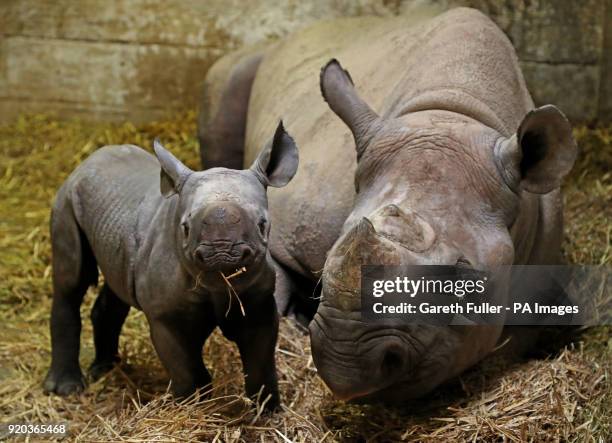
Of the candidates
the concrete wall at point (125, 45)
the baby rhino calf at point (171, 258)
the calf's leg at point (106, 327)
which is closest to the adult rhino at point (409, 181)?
the baby rhino calf at point (171, 258)

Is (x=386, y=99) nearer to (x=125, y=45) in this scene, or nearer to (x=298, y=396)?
(x=298, y=396)

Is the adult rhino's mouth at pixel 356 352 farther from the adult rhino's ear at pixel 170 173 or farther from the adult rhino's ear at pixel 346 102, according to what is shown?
the adult rhino's ear at pixel 346 102

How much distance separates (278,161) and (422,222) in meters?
0.53

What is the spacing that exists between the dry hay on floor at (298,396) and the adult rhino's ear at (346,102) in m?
0.93

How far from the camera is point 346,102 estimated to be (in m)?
4.02

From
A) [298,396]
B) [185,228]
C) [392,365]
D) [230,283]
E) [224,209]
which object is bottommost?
[298,396]

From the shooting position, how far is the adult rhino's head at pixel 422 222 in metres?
3.12

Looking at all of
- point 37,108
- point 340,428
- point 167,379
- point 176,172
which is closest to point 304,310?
point 167,379

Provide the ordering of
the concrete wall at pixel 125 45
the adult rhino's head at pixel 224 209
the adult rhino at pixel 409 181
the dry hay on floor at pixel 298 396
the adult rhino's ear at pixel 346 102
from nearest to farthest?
the adult rhino's head at pixel 224 209, the adult rhino at pixel 409 181, the dry hay on floor at pixel 298 396, the adult rhino's ear at pixel 346 102, the concrete wall at pixel 125 45

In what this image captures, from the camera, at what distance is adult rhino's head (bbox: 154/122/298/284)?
2947mm

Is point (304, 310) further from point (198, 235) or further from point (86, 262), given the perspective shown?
point (198, 235)

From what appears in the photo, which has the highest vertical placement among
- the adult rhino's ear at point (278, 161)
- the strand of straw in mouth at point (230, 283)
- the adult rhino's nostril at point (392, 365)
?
the adult rhino's ear at point (278, 161)

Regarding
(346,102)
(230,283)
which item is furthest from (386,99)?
(230,283)

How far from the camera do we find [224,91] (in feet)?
21.6
